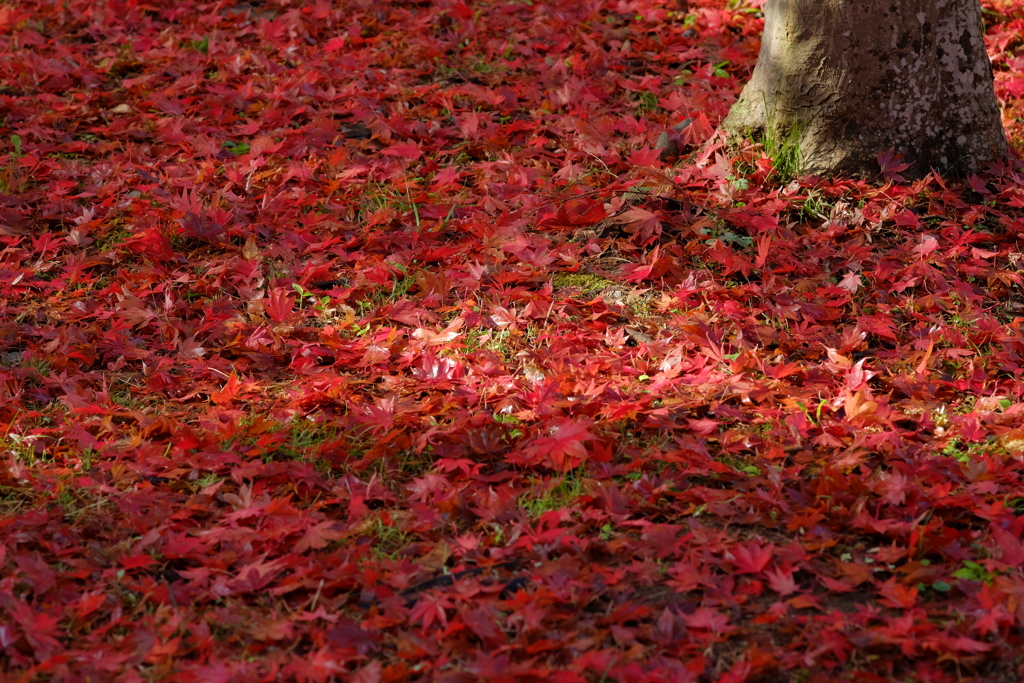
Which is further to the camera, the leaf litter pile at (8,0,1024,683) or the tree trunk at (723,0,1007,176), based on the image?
the tree trunk at (723,0,1007,176)

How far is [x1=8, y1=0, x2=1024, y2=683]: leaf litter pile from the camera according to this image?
221cm

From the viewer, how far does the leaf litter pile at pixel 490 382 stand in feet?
7.24

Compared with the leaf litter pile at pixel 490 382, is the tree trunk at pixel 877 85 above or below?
above

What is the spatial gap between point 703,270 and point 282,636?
6.73 feet

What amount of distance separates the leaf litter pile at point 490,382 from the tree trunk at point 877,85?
0.12 meters

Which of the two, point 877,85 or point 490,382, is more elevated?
point 877,85

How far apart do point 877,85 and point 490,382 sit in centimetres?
202

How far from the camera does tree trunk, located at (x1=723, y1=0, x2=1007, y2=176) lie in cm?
376

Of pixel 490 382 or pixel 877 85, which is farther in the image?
pixel 877 85

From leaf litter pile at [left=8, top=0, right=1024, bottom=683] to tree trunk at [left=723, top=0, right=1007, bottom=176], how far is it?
12cm

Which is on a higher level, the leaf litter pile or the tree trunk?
the tree trunk

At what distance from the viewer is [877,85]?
3785 millimetres

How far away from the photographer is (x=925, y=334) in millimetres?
3252

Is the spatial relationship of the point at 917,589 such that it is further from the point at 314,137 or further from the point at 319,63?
the point at 319,63
